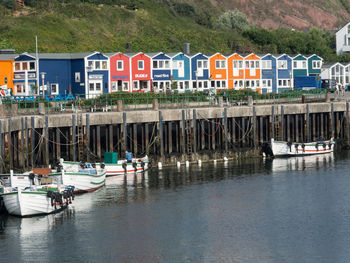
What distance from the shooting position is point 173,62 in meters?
122

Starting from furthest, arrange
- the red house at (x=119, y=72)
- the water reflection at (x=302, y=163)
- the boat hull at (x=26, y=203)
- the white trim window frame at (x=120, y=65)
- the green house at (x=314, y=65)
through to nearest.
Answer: the green house at (x=314, y=65) → the white trim window frame at (x=120, y=65) → the red house at (x=119, y=72) → the water reflection at (x=302, y=163) → the boat hull at (x=26, y=203)

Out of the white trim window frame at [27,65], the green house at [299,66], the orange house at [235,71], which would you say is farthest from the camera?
the green house at [299,66]

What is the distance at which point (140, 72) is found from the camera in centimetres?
11712

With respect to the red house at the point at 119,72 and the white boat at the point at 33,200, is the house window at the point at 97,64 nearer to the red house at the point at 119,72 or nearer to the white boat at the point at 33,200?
the red house at the point at 119,72

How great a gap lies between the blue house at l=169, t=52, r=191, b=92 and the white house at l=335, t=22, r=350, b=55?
7049cm

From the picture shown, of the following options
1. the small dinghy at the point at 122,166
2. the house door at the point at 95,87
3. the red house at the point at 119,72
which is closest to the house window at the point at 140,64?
the red house at the point at 119,72

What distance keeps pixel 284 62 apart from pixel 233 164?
61.8m

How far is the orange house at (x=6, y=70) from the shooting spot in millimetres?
106938

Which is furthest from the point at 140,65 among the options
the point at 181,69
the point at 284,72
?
the point at 284,72

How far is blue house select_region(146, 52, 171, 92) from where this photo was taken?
119 meters

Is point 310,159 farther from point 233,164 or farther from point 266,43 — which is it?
point 266,43

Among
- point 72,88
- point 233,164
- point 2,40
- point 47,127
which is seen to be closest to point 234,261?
point 47,127

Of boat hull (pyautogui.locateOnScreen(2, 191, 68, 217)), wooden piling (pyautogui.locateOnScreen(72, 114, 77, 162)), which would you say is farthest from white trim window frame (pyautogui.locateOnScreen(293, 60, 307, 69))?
boat hull (pyautogui.locateOnScreen(2, 191, 68, 217))

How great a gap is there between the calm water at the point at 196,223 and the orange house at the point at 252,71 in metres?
61.6
